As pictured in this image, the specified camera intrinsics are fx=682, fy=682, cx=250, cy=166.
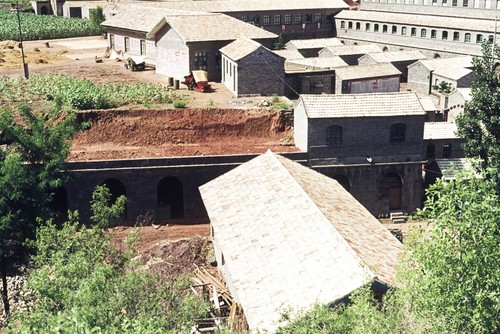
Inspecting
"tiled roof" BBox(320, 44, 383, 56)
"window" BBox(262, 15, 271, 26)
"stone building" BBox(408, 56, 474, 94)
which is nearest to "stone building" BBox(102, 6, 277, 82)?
"tiled roof" BBox(320, 44, 383, 56)

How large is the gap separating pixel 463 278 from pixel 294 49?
186 ft

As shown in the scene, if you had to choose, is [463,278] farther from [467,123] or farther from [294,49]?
[294,49]

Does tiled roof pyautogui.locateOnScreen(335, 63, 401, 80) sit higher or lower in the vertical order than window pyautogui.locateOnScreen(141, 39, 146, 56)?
lower

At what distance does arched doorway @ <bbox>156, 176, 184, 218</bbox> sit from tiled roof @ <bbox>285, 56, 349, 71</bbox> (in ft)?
64.2

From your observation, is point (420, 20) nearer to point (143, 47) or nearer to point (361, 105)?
point (143, 47)

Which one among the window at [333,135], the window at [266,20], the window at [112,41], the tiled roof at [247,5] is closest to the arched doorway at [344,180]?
the window at [333,135]

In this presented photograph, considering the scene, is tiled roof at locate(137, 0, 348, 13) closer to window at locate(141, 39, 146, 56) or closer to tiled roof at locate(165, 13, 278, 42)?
window at locate(141, 39, 146, 56)

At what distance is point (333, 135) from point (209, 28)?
20.1 m

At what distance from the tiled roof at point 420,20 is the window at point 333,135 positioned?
34.4 m

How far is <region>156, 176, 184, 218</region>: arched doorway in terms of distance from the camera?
4256 cm

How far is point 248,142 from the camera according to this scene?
46.1 meters

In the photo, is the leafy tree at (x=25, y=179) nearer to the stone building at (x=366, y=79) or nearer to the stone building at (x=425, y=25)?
the stone building at (x=366, y=79)

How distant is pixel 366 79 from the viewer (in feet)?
194

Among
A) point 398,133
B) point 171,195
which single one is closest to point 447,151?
point 398,133
